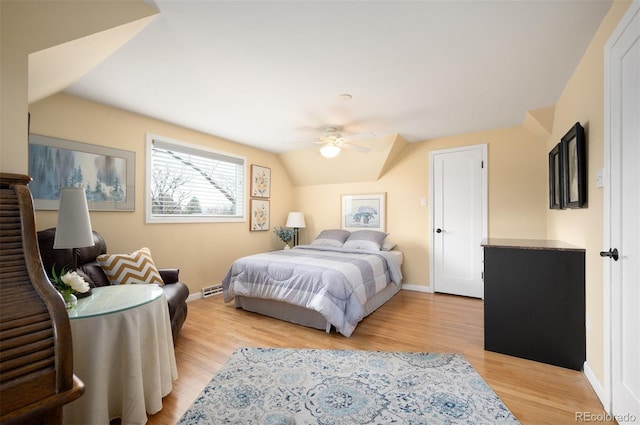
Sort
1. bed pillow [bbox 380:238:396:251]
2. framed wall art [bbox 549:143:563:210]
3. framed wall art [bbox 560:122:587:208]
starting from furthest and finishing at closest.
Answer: bed pillow [bbox 380:238:396:251] → framed wall art [bbox 549:143:563:210] → framed wall art [bbox 560:122:587:208]

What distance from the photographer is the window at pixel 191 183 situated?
3.52m

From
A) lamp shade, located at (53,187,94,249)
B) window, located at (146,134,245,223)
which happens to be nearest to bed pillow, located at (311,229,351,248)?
window, located at (146,134,245,223)

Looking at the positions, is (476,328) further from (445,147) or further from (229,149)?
(229,149)

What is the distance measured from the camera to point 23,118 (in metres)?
1.28

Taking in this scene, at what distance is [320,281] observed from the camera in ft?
9.23

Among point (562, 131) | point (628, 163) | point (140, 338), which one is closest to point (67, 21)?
point (140, 338)

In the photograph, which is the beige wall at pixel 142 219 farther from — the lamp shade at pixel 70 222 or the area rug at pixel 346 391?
the area rug at pixel 346 391

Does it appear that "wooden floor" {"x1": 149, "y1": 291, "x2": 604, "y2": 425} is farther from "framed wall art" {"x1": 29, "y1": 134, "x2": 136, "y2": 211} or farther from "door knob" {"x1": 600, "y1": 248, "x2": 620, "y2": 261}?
"framed wall art" {"x1": 29, "y1": 134, "x2": 136, "y2": 211}

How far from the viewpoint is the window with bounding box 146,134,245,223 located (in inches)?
139

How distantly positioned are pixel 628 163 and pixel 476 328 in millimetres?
2036

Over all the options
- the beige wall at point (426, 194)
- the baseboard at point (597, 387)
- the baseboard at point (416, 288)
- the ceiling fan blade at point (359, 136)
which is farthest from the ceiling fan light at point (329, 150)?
the baseboard at point (597, 387)

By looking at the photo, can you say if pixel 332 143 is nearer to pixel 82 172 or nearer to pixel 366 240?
pixel 366 240

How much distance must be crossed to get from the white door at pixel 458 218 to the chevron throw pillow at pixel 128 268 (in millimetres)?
3667

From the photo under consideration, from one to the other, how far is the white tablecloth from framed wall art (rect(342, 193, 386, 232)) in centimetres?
357
